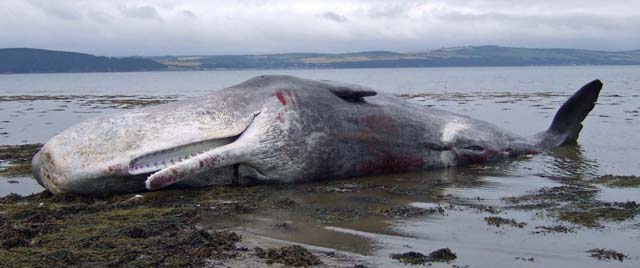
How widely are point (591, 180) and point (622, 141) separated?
5.04m

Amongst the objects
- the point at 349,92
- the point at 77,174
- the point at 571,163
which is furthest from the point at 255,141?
the point at 571,163

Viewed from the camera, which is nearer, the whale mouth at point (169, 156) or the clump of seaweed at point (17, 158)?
the whale mouth at point (169, 156)

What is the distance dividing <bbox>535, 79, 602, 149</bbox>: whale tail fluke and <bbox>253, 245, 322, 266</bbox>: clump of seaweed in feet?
24.2

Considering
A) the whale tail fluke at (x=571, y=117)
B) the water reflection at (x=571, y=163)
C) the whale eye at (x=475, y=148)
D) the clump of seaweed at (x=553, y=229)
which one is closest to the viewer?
the clump of seaweed at (x=553, y=229)

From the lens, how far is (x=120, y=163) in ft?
26.1

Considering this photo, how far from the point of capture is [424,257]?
559 centimetres

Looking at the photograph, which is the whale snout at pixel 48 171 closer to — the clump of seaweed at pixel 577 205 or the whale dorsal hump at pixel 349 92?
the whale dorsal hump at pixel 349 92

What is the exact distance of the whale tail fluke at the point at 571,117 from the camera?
1180 cm

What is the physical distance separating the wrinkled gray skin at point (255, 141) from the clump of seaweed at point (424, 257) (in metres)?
3.36

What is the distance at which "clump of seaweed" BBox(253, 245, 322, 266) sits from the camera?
17.9 feet

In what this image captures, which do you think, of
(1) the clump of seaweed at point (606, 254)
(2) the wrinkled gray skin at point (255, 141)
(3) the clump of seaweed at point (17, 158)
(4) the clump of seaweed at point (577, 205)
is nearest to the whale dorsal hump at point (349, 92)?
(2) the wrinkled gray skin at point (255, 141)

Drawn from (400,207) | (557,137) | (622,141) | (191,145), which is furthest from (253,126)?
(622,141)

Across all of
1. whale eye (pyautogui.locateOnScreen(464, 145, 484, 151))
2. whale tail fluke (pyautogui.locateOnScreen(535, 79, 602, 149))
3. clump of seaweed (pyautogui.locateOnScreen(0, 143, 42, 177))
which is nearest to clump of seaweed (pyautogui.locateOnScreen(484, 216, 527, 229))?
whale eye (pyautogui.locateOnScreen(464, 145, 484, 151))

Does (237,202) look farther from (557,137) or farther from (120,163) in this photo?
(557,137)
